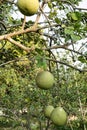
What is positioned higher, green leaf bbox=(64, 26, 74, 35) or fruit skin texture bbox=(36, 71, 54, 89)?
green leaf bbox=(64, 26, 74, 35)

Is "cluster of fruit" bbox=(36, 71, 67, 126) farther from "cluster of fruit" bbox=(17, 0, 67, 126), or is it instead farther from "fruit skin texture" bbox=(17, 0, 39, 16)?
"fruit skin texture" bbox=(17, 0, 39, 16)

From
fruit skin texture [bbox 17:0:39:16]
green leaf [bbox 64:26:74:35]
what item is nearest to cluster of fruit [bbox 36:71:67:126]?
green leaf [bbox 64:26:74:35]

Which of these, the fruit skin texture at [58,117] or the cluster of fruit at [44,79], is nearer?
the cluster of fruit at [44,79]

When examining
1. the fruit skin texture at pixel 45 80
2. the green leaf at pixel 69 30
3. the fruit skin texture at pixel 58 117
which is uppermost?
the green leaf at pixel 69 30

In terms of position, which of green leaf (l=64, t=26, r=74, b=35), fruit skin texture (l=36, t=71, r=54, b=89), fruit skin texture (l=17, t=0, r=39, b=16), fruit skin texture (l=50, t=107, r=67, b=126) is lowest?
fruit skin texture (l=50, t=107, r=67, b=126)

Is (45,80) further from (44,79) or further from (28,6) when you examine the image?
(28,6)

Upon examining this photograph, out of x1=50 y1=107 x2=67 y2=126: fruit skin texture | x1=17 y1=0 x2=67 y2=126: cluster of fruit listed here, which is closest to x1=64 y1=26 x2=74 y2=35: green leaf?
x1=17 y1=0 x2=67 y2=126: cluster of fruit

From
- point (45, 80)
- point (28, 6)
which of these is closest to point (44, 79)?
point (45, 80)

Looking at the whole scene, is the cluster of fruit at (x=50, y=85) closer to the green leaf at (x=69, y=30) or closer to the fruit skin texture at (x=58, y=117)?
the fruit skin texture at (x=58, y=117)

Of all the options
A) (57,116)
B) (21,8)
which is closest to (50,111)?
(57,116)

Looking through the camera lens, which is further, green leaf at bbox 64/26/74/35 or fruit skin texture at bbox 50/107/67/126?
fruit skin texture at bbox 50/107/67/126

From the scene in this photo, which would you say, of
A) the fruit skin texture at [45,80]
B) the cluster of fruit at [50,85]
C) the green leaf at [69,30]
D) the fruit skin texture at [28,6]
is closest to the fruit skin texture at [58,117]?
the cluster of fruit at [50,85]

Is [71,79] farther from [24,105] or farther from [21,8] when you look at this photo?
[21,8]

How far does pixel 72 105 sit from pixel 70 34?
5.86 m
